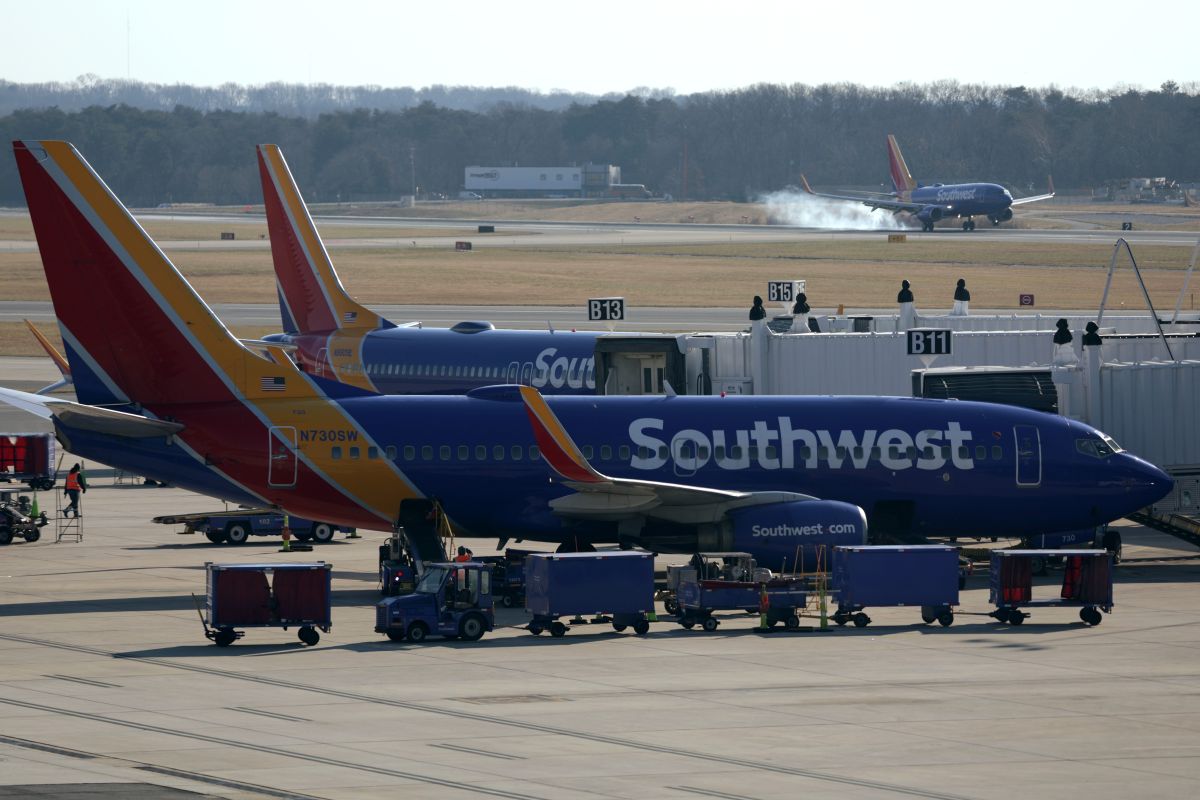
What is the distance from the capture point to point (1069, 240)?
181 metres

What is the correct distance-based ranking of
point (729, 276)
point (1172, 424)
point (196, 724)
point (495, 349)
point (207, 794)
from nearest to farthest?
point (207, 794) → point (196, 724) → point (1172, 424) → point (495, 349) → point (729, 276)

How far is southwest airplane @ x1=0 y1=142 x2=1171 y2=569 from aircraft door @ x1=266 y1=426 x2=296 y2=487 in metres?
0.03

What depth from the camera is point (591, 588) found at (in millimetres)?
34312

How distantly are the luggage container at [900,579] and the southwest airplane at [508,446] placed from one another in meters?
2.31

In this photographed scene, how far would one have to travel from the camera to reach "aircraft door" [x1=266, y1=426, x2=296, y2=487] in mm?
38531

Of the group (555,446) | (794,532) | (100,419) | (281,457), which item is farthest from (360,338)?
(794,532)

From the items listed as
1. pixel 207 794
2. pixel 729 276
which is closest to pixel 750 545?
pixel 207 794

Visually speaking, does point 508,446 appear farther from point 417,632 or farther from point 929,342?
point 929,342

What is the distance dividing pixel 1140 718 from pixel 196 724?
13694 millimetres

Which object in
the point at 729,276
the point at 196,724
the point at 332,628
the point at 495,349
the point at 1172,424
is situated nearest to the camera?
the point at 196,724

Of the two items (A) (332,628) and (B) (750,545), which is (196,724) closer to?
(A) (332,628)

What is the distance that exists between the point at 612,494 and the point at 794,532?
3.91m

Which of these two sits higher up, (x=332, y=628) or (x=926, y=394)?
(x=926, y=394)

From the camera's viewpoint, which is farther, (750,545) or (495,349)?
(495,349)
